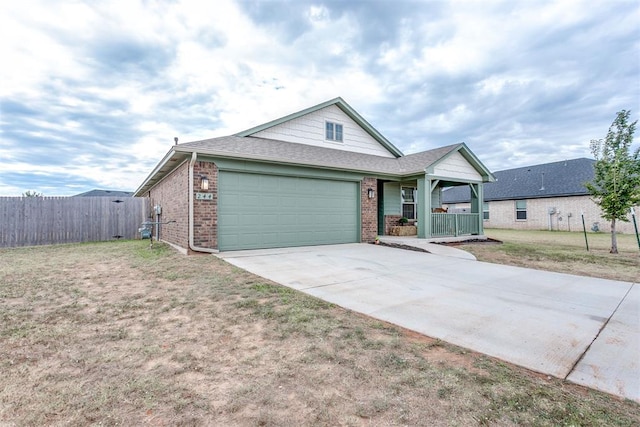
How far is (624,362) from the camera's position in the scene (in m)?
2.60

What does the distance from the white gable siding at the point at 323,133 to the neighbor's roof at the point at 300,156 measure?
38 centimetres

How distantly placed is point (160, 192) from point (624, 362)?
562 inches

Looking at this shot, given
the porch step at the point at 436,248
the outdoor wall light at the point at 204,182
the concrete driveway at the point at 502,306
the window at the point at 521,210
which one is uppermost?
the outdoor wall light at the point at 204,182

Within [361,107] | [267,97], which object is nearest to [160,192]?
[267,97]

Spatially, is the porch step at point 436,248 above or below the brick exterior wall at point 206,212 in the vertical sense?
below

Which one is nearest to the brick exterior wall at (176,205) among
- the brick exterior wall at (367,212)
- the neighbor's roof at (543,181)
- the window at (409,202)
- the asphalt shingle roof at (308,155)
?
the asphalt shingle roof at (308,155)

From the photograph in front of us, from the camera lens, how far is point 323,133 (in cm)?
1298

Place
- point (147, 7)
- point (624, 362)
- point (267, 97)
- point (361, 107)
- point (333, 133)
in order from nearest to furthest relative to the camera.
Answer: point (624, 362)
point (147, 7)
point (333, 133)
point (267, 97)
point (361, 107)

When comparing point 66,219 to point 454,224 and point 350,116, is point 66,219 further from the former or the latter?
point 454,224

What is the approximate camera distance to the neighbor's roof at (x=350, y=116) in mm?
11316

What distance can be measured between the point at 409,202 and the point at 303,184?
6598 millimetres

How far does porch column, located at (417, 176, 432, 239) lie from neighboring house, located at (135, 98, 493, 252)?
1.6 inches

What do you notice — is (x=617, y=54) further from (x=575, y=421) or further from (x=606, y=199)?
(x=575, y=421)

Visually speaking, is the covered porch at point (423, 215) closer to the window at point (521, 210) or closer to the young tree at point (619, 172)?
the young tree at point (619, 172)
